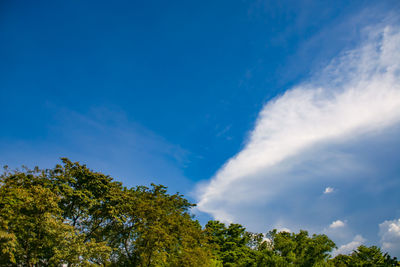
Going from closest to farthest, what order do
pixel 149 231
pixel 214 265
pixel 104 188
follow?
pixel 149 231 < pixel 104 188 < pixel 214 265

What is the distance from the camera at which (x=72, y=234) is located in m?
22.1

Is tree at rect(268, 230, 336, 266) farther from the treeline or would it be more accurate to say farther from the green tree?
the green tree

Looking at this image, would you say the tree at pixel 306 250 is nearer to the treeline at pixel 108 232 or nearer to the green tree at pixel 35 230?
the treeline at pixel 108 232

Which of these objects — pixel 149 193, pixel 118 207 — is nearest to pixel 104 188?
pixel 118 207

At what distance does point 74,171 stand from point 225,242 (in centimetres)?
3002

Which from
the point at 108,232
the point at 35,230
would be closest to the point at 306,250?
the point at 108,232

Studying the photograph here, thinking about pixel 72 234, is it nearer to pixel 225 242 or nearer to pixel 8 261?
pixel 8 261

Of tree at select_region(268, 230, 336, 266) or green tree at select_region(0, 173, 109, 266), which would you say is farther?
tree at select_region(268, 230, 336, 266)

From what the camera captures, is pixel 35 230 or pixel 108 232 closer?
pixel 35 230

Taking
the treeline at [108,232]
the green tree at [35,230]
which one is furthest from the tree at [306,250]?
the green tree at [35,230]

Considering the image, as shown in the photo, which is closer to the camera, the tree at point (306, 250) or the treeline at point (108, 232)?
the treeline at point (108, 232)

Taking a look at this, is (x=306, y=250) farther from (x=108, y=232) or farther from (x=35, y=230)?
(x=35, y=230)

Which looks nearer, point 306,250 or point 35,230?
point 35,230

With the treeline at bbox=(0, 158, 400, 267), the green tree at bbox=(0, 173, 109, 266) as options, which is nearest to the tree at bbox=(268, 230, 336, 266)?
the treeline at bbox=(0, 158, 400, 267)
